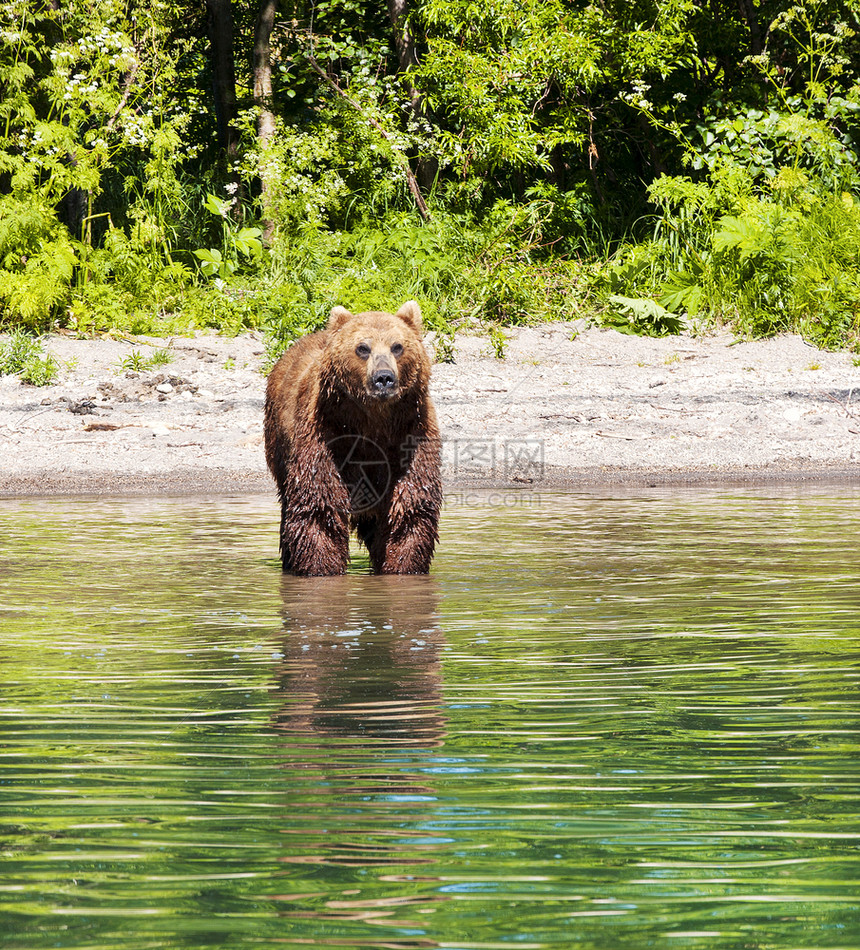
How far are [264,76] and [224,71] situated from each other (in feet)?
2.20

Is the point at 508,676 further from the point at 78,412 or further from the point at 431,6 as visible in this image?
the point at 431,6

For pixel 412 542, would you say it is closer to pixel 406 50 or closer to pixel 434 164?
pixel 434 164

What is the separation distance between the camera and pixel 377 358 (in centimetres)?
663

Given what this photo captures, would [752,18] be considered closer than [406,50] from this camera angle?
No

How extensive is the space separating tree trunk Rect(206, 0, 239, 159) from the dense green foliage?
0.03m

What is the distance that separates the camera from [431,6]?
14.9 metres

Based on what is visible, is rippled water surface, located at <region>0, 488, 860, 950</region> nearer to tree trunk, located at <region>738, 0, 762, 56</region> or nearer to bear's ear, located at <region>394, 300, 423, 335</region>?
bear's ear, located at <region>394, 300, 423, 335</region>

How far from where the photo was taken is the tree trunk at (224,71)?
16.3 meters

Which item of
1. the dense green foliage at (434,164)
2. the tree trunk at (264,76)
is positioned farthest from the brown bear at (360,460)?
the tree trunk at (264,76)

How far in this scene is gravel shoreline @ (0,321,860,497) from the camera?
11.0 metres

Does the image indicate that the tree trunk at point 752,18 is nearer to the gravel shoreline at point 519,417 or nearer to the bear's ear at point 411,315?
the gravel shoreline at point 519,417

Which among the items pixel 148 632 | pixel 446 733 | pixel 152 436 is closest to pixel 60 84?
pixel 152 436

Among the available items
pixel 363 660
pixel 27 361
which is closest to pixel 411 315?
pixel 363 660

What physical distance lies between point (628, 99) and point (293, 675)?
12.1 metres
